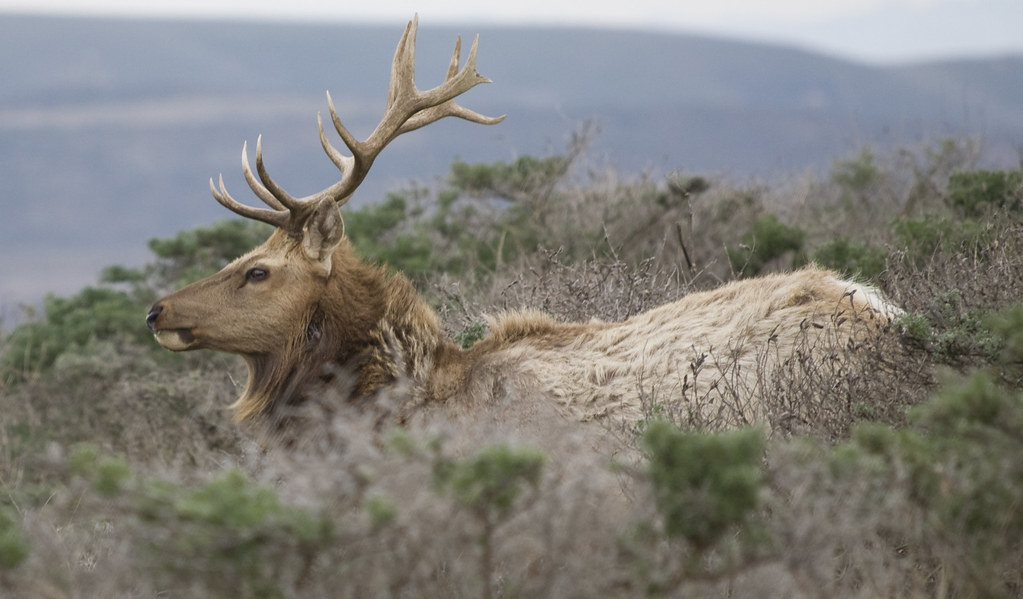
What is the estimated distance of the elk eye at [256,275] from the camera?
236 inches

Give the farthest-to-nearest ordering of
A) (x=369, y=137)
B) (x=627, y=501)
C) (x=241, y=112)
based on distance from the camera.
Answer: (x=241, y=112)
(x=369, y=137)
(x=627, y=501)

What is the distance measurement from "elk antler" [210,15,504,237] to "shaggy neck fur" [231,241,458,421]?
1.13 ft

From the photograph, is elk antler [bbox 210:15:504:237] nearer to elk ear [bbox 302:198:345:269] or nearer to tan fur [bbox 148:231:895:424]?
elk ear [bbox 302:198:345:269]

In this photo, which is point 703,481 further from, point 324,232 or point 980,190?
point 980,190

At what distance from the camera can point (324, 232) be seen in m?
Answer: 6.01

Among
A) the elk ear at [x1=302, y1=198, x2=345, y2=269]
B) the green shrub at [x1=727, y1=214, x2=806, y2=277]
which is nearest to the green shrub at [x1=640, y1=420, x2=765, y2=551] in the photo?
the elk ear at [x1=302, y1=198, x2=345, y2=269]

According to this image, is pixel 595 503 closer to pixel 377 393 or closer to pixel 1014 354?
pixel 1014 354

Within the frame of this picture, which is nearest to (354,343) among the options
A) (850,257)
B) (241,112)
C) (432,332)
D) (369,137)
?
(432,332)

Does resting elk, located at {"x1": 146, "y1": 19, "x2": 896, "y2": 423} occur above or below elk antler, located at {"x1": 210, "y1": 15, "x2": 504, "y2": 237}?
below

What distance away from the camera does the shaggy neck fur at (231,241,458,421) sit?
572 cm

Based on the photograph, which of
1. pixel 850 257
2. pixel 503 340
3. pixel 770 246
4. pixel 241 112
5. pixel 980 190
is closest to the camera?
pixel 503 340

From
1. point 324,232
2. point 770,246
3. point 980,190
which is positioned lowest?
point 770,246

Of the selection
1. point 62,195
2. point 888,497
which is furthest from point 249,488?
point 62,195

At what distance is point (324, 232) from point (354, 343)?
0.60m
